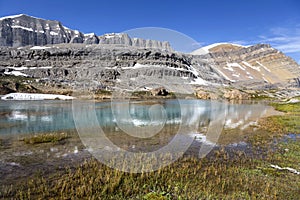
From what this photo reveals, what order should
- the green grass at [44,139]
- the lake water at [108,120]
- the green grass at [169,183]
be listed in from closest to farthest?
the green grass at [169,183] → the green grass at [44,139] → the lake water at [108,120]

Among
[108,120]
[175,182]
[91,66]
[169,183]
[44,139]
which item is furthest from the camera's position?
[91,66]

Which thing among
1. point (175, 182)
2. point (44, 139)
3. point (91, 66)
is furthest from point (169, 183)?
point (91, 66)

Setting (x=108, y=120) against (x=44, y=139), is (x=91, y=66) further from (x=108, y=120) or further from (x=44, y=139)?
(x=44, y=139)

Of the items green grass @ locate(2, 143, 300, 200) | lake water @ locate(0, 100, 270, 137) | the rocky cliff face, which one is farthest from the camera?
the rocky cliff face

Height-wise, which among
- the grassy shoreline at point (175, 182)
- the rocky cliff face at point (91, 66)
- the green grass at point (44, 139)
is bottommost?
the grassy shoreline at point (175, 182)

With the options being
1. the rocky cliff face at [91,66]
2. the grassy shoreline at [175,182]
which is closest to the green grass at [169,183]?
the grassy shoreline at [175,182]

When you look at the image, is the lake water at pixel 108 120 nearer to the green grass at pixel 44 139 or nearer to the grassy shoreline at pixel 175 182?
the green grass at pixel 44 139

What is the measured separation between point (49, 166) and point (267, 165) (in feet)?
44.2

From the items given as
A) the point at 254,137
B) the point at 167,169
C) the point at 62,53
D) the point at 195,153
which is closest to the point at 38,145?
the point at 167,169

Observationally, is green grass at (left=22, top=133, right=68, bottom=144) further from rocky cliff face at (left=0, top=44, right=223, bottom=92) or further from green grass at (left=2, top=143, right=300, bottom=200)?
rocky cliff face at (left=0, top=44, right=223, bottom=92)

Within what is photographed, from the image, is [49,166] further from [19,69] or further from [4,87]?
[19,69]

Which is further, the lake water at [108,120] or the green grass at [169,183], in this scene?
the lake water at [108,120]

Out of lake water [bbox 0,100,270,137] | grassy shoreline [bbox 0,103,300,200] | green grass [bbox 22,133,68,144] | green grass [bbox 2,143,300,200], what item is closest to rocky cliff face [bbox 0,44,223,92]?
lake water [bbox 0,100,270,137]

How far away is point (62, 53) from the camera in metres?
176
